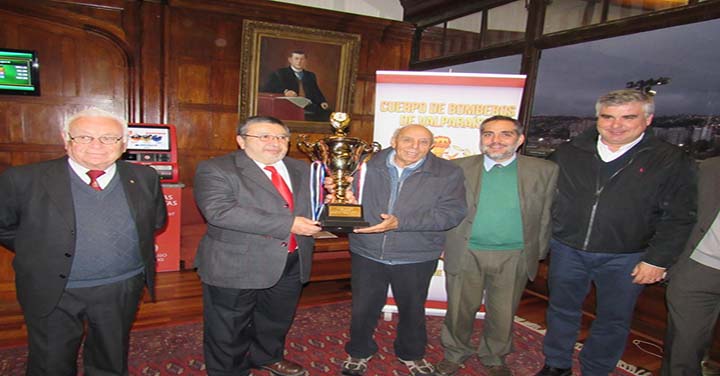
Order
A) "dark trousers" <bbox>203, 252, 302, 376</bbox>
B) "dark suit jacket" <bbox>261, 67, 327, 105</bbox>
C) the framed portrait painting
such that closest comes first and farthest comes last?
"dark trousers" <bbox>203, 252, 302, 376</bbox> → the framed portrait painting → "dark suit jacket" <bbox>261, 67, 327, 105</bbox>

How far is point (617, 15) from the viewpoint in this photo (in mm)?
3361

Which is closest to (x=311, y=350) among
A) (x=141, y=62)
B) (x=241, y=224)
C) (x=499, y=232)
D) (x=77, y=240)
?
(x=241, y=224)

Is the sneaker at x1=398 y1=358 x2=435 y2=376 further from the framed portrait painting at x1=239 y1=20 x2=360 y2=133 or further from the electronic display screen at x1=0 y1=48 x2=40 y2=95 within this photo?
the electronic display screen at x1=0 y1=48 x2=40 y2=95

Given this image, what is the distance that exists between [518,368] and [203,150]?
13.7 ft

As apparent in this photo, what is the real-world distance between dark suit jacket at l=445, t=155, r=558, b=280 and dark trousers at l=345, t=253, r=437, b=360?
0.18 meters

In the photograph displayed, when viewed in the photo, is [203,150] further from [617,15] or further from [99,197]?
[617,15]

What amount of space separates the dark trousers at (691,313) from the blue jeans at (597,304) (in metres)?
0.18

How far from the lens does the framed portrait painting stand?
499cm

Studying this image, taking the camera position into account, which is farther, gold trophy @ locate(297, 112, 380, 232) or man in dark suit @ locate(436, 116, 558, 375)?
man in dark suit @ locate(436, 116, 558, 375)

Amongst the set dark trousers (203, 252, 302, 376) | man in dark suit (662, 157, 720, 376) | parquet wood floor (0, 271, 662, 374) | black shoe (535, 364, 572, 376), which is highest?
man in dark suit (662, 157, 720, 376)

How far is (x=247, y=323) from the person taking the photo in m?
2.07

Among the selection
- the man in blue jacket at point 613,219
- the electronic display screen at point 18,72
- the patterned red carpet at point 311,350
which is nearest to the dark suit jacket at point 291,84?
the electronic display screen at point 18,72

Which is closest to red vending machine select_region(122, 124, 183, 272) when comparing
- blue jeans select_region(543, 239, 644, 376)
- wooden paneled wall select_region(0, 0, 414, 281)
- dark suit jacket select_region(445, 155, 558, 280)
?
wooden paneled wall select_region(0, 0, 414, 281)

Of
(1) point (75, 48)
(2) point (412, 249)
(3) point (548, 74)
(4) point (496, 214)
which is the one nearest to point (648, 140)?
(4) point (496, 214)
